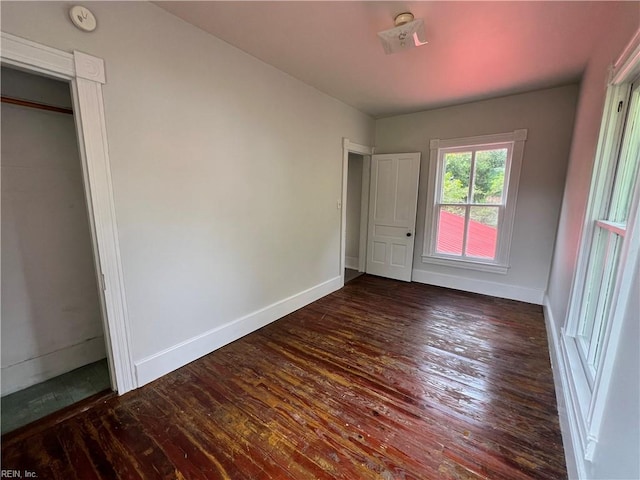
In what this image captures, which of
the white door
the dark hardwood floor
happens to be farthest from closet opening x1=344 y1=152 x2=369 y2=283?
the dark hardwood floor

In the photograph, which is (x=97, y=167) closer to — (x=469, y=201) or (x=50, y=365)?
(x=50, y=365)

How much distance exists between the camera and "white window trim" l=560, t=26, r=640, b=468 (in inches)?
Answer: 43.1

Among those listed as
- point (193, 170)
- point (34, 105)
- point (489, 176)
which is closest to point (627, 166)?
point (489, 176)

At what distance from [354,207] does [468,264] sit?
2.17 m

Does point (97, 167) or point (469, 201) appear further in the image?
point (469, 201)

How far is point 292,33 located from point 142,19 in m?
1.05

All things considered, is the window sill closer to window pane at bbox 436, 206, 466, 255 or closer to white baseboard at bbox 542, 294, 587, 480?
window pane at bbox 436, 206, 466, 255

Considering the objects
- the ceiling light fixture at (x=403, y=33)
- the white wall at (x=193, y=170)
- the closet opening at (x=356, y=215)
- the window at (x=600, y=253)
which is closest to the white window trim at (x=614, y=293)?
the window at (x=600, y=253)

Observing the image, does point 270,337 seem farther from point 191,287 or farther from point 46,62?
point 46,62

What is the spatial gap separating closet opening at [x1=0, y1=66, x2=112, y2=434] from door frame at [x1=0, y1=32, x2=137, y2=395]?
13 cm

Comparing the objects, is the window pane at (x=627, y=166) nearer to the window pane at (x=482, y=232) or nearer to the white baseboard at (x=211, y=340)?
the window pane at (x=482, y=232)

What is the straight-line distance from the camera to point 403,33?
6.15ft

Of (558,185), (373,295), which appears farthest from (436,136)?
(373,295)

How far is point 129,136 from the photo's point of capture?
182 centimetres
